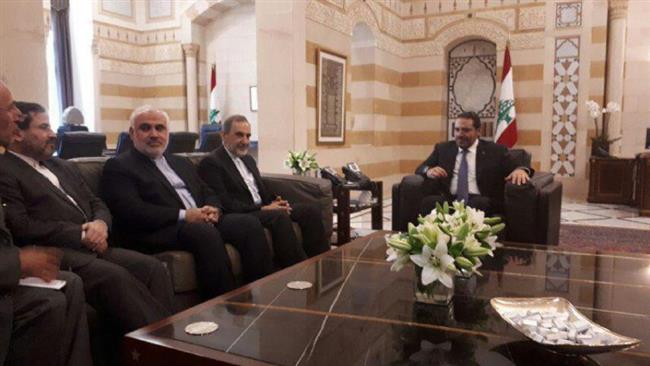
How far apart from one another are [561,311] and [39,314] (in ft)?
5.79

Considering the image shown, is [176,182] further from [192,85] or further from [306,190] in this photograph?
[192,85]

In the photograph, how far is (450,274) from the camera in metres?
1.79

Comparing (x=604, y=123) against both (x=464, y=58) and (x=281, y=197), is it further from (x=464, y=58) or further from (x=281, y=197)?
(x=281, y=197)

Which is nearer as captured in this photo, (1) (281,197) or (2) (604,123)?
(1) (281,197)

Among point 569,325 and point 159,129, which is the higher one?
point 159,129

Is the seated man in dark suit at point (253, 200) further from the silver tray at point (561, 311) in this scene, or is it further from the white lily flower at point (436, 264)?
the silver tray at point (561, 311)

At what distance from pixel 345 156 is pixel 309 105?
124 centimetres

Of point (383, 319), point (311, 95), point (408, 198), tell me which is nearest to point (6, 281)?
point (383, 319)

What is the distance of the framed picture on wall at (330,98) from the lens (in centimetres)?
657

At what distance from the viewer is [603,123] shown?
782cm

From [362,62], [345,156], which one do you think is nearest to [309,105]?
[345,156]

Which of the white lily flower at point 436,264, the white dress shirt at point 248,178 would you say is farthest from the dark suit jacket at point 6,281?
the white dress shirt at point 248,178

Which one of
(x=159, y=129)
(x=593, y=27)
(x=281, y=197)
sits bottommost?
(x=281, y=197)

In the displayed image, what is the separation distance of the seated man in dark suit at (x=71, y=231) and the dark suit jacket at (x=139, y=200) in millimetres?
226
